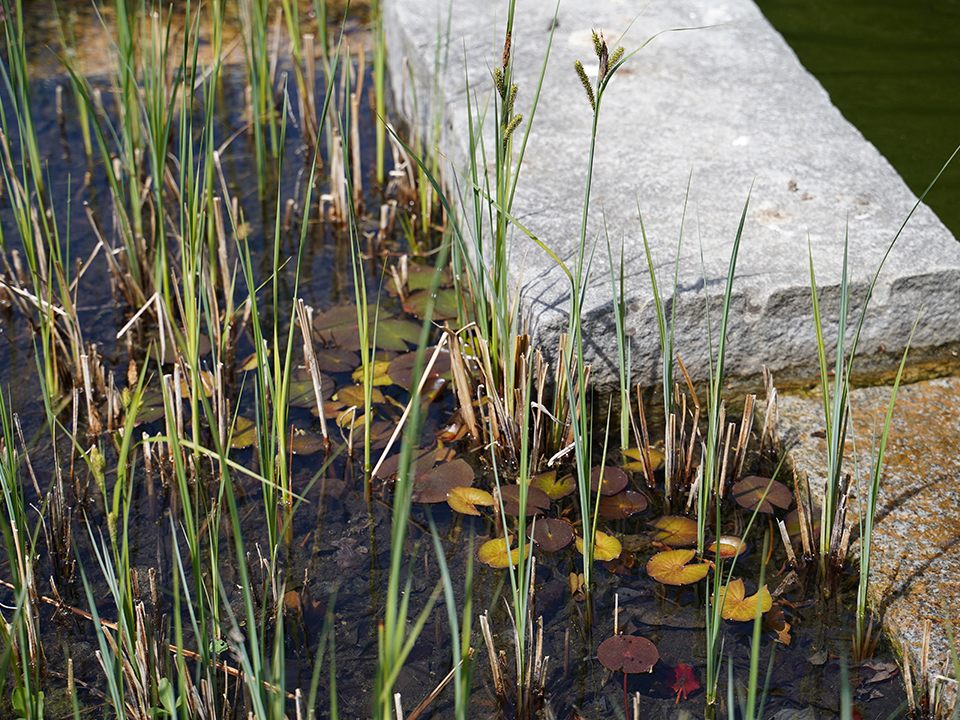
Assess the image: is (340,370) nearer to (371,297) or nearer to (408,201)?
(371,297)

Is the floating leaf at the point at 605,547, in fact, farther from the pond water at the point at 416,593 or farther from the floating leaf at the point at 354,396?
the floating leaf at the point at 354,396

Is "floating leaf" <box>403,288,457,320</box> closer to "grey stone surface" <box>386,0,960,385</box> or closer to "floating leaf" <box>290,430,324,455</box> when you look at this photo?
"grey stone surface" <box>386,0,960,385</box>

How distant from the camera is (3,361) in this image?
211 centimetres

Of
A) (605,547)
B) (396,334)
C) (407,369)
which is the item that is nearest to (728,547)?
(605,547)

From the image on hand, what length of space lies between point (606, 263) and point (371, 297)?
0.72m

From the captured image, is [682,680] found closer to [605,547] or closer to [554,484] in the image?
[605,547]

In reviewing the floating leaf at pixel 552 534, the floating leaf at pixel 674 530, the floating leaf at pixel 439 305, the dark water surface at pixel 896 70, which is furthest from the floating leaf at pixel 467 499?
the dark water surface at pixel 896 70

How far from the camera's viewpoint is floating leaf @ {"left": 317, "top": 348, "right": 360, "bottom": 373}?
208 centimetres

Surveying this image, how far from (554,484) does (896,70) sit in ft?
8.09

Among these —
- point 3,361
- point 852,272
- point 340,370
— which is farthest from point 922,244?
point 3,361

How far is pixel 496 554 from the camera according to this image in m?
1.60

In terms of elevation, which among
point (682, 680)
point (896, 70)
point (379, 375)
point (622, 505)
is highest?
point (896, 70)

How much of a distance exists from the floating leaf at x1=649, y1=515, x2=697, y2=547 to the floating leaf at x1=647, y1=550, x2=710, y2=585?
35 millimetres

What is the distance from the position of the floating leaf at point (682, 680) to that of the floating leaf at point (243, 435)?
0.96m
